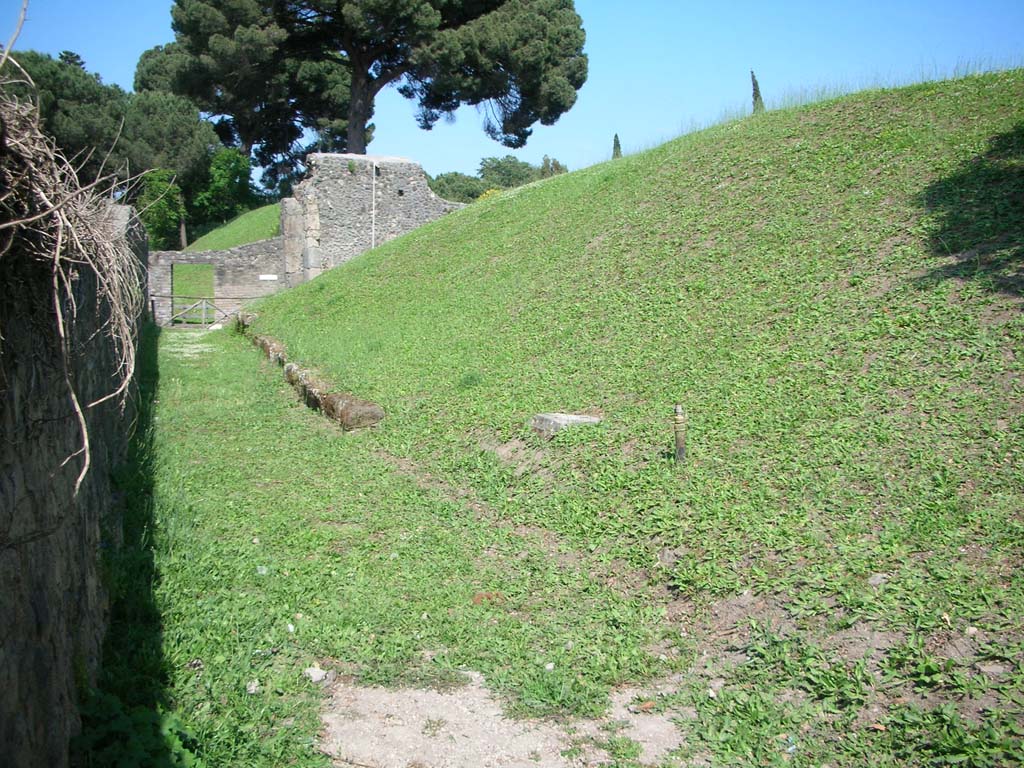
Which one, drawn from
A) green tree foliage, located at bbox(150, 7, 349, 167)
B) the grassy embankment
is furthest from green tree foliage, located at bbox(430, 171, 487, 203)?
the grassy embankment

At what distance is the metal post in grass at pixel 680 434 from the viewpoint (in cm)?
564

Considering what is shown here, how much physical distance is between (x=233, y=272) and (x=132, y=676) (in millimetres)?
22367

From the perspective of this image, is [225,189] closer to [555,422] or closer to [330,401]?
[330,401]

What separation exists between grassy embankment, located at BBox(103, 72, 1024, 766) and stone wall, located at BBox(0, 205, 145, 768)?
2.21 feet

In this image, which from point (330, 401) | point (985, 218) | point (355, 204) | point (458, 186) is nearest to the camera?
point (985, 218)

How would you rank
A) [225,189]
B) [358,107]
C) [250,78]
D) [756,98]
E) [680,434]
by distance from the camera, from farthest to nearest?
[225,189]
[250,78]
[358,107]
[756,98]
[680,434]

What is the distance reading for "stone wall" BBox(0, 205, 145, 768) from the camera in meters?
2.35

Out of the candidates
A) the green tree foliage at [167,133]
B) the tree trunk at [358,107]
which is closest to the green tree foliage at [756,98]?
the tree trunk at [358,107]

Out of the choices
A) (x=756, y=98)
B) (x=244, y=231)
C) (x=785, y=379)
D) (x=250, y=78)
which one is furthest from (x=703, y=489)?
(x=250, y=78)

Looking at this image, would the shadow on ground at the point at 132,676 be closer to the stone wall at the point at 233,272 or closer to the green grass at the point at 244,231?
the stone wall at the point at 233,272

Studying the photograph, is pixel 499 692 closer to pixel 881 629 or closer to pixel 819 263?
pixel 881 629

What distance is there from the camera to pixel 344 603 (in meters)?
4.77

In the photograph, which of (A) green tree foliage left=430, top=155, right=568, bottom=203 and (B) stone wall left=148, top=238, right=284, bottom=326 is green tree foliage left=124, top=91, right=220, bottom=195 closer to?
(B) stone wall left=148, top=238, right=284, bottom=326

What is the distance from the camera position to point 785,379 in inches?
250
